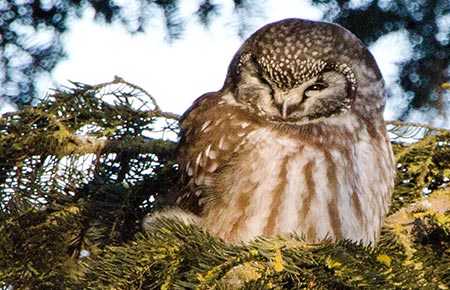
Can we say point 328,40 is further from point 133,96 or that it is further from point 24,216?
point 24,216

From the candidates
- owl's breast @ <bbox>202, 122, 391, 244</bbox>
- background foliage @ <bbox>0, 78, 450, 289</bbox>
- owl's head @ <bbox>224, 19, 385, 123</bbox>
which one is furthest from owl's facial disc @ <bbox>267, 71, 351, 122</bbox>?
background foliage @ <bbox>0, 78, 450, 289</bbox>

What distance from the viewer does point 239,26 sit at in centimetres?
402

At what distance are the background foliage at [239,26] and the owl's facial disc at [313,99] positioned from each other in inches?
29.4

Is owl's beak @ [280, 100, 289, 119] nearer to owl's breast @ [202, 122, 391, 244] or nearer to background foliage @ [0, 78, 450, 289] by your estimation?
owl's breast @ [202, 122, 391, 244]

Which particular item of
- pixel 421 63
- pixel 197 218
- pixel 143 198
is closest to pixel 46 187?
pixel 143 198

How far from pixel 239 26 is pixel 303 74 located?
81cm

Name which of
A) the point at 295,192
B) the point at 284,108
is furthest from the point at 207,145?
the point at 295,192

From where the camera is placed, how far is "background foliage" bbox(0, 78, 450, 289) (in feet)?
7.00

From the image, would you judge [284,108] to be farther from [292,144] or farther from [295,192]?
[295,192]

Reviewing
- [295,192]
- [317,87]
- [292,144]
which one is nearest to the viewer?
[295,192]

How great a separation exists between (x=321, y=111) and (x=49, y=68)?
1.49 m

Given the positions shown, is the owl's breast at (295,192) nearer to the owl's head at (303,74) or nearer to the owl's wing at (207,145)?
the owl's wing at (207,145)

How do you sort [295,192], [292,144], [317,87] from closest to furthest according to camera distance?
[295,192] → [292,144] → [317,87]

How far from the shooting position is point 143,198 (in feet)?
11.0
